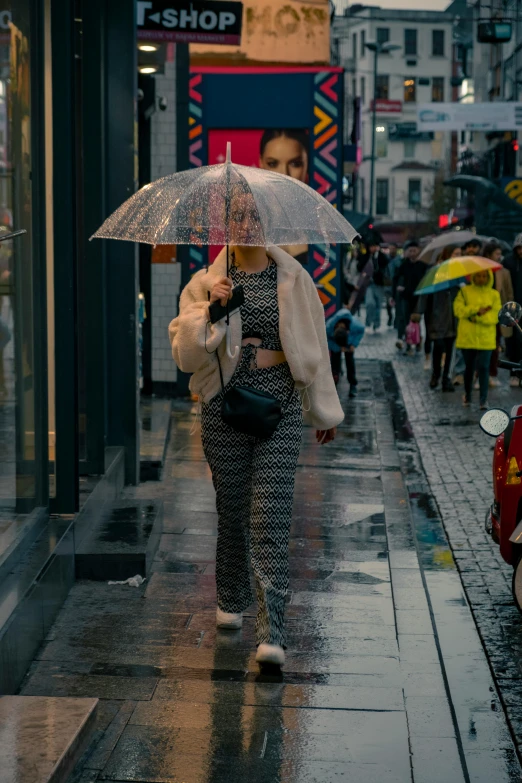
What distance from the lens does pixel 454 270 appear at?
15.3 m

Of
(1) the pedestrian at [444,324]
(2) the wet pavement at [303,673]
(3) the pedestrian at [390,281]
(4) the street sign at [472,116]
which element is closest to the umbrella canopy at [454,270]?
(1) the pedestrian at [444,324]

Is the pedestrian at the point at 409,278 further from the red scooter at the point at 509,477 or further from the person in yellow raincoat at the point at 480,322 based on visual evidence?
the red scooter at the point at 509,477

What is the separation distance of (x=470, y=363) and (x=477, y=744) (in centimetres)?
1096

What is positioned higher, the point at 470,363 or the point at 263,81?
the point at 263,81

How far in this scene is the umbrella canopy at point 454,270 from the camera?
15047 millimetres

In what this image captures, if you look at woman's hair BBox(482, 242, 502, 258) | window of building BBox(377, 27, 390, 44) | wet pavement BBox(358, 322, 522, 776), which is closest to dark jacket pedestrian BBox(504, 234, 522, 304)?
woman's hair BBox(482, 242, 502, 258)

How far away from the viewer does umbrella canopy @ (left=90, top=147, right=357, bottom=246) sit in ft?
17.9

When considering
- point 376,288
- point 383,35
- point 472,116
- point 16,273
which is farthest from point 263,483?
point 383,35

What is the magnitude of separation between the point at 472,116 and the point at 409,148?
76521 mm

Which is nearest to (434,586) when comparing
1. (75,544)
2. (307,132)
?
(75,544)

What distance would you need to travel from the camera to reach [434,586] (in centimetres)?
721

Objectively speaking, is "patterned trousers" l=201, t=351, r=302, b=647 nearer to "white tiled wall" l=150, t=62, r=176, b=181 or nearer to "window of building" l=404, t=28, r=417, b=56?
"white tiled wall" l=150, t=62, r=176, b=181

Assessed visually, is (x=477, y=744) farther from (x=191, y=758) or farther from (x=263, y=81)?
(x=263, y=81)

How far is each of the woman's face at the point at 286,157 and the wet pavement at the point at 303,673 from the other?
362 inches
